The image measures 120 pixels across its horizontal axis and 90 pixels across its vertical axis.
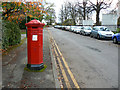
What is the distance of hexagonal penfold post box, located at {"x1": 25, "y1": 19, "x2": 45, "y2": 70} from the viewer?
500 centimetres

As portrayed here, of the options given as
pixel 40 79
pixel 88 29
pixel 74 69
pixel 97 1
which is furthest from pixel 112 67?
pixel 97 1

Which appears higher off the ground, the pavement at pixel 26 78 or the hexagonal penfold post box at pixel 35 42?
the hexagonal penfold post box at pixel 35 42

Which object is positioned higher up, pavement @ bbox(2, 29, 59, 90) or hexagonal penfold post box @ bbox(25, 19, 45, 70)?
hexagonal penfold post box @ bbox(25, 19, 45, 70)

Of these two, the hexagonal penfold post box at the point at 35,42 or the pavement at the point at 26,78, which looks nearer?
the pavement at the point at 26,78

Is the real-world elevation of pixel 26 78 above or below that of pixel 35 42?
below

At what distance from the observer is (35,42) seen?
510cm

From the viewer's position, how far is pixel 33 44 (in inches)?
201

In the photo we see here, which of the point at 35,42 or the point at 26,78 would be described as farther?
the point at 35,42

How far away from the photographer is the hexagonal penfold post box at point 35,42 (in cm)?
500

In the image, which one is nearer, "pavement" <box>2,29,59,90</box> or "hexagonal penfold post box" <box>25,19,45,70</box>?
"pavement" <box>2,29,59,90</box>

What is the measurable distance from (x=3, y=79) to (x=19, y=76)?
1.75ft

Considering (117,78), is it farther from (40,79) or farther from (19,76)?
(19,76)

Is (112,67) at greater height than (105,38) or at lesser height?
lesser

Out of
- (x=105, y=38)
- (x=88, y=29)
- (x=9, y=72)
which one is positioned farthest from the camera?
(x=88, y=29)
